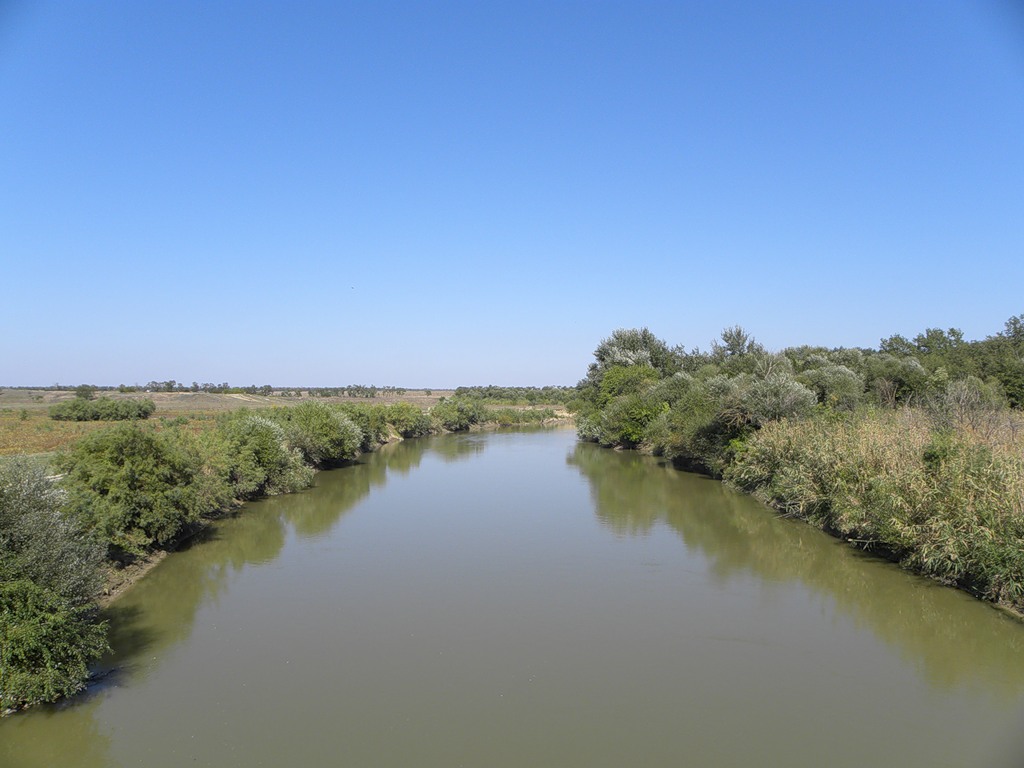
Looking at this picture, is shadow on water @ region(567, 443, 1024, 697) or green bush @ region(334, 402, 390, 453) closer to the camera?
shadow on water @ region(567, 443, 1024, 697)

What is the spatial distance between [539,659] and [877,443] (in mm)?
10903

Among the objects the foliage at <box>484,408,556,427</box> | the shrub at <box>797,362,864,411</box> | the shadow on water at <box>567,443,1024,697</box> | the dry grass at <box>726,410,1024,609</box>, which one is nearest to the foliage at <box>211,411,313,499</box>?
the shadow on water at <box>567,443,1024,697</box>

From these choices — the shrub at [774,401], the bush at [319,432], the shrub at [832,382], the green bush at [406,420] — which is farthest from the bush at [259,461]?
the green bush at [406,420]

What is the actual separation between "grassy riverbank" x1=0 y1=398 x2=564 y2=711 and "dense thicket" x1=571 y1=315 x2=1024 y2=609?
49.0ft

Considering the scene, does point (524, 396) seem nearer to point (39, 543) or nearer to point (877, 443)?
point (877, 443)

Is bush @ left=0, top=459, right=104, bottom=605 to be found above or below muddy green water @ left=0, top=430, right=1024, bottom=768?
above

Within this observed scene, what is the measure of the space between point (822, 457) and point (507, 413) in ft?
191

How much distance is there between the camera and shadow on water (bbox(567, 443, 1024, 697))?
10.9 meters

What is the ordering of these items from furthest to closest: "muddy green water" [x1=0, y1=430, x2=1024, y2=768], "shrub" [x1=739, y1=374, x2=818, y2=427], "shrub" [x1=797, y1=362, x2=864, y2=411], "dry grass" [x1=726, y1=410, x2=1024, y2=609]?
1. "shrub" [x1=797, y1=362, x2=864, y2=411]
2. "shrub" [x1=739, y1=374, x2=818, y2=427]
3. "dry grass" [x1=726, y1=410, x2=1024, y2=609]
4. "muddy green water" [x1=0, y1=430, x2=1024, y2=768]

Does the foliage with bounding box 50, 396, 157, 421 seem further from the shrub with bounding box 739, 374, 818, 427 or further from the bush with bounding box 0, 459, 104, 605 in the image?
the shrub with bounding box 739, 374, 818, 427

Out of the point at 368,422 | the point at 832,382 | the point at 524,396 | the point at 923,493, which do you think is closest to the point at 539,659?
the point at 923,493

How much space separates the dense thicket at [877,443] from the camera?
1307 centimetres

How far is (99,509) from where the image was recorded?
14.1m

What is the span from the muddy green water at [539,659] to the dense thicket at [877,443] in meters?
1.01
